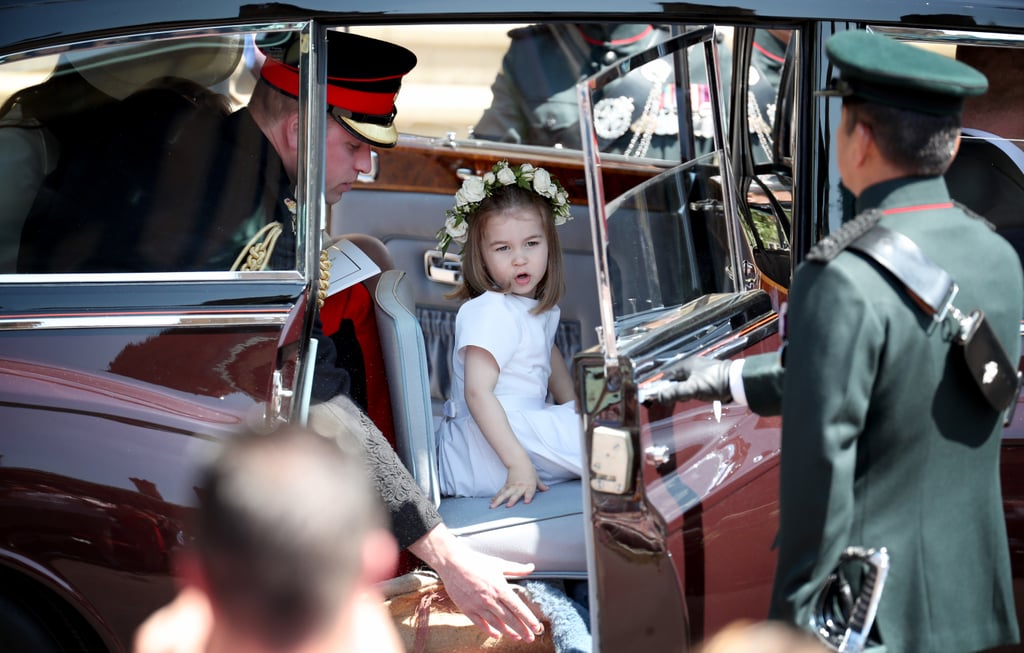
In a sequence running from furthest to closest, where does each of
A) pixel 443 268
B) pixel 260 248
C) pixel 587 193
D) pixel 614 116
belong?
pixel 614 116, pixel 443 268, pixel 587 193, pixel 260 248

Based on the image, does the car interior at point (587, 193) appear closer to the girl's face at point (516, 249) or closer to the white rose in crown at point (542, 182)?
the girl's face at point (516, 249)

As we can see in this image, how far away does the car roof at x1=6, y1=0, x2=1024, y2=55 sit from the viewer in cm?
233

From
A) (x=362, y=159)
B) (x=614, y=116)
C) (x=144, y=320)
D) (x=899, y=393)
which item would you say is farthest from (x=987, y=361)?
(x=614, y=116)

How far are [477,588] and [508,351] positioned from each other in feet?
2.57

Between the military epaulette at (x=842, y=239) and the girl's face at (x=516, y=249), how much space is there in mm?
1505

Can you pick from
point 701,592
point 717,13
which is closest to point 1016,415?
point 701,592

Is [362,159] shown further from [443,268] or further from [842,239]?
[842,239]

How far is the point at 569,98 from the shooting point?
6125mm

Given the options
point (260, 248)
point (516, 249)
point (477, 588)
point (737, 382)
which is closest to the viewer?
point (737, 382)

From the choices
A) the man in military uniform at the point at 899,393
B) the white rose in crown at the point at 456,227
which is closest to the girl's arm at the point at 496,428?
the white rose in crown at the point at 456,227

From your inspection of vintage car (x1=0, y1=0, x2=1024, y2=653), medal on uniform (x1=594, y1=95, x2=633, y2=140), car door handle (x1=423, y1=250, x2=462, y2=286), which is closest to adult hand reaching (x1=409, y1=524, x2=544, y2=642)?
vintage car (x1=0, y1=0, x2=1024, y2=653)

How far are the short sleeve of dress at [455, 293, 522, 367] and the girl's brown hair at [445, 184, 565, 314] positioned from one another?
0.11 m

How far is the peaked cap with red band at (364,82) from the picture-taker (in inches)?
116

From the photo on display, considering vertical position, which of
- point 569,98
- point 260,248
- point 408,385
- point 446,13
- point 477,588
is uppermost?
point 446,13
